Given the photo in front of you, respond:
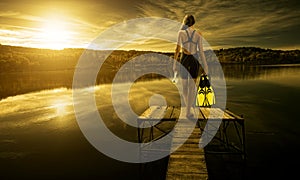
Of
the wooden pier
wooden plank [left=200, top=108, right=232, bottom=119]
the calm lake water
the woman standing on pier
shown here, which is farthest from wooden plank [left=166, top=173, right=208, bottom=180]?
the calm lake water

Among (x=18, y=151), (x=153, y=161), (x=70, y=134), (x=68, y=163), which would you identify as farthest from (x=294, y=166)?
(x=18, y=151)

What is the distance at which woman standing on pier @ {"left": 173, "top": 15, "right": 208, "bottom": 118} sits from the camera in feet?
24.6

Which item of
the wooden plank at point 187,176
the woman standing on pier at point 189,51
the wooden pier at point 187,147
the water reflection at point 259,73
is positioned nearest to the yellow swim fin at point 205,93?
the wooden pier at point 187,147

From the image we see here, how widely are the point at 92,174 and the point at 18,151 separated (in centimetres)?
514

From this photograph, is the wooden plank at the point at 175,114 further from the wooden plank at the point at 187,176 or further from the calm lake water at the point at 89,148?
the wooden plank at the point at 187,176

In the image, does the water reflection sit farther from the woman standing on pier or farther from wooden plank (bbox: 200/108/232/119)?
the woman standing on pier

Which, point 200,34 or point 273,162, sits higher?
point 200,34

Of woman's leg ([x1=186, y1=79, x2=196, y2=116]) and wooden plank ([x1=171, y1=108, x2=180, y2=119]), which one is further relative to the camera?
wooden plank ([x1=171, y1=108, x2=180, y2=119])

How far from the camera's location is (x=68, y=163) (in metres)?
10.3

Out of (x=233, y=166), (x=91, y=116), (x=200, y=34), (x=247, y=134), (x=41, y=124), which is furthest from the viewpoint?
(x=91, y=116)

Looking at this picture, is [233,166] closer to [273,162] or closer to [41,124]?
[273,162]

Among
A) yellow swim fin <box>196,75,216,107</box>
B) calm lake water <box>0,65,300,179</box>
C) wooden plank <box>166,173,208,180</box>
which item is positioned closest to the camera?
wooden plank <box>166,173,208,180</box>

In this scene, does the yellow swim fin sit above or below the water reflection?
above

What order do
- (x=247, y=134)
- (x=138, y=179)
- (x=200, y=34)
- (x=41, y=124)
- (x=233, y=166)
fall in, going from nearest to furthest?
(x=200, y=34) → (x=138, y=179) → (x=233, y=166) → (x=247, y=134) → (x=41, y=124)
